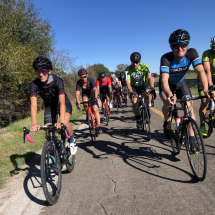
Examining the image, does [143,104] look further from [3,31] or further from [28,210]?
[3,31]

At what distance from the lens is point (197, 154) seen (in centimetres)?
293

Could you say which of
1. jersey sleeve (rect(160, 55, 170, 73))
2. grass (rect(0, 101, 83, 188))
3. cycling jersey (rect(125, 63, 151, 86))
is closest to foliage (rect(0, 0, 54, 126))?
grass (rect(0, 101, 83, 188))

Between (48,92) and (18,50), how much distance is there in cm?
822

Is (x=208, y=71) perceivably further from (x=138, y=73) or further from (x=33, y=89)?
(x=33, y=89)

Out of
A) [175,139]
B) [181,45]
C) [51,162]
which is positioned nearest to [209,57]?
[181,45]

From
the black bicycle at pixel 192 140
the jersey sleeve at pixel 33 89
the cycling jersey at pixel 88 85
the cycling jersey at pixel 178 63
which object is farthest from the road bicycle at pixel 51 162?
the cycling jersey at pixel 88 85

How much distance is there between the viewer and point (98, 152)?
15.0ft

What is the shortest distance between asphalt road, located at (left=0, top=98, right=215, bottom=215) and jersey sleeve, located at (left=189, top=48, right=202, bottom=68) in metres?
1.79

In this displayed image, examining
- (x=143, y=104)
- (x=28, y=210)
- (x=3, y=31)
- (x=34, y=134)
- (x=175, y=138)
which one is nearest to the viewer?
(x=28, y=210)

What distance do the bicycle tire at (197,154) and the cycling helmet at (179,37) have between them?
54.1 inches

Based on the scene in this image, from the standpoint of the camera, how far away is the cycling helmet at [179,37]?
3.18 meters

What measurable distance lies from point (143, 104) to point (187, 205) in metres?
3.48

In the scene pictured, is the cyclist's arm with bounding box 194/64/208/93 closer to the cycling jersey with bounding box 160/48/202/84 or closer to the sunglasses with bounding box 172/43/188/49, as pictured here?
the cycling jersey with bounding box 160/48/202/84

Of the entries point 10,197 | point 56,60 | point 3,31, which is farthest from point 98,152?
point 56,60
